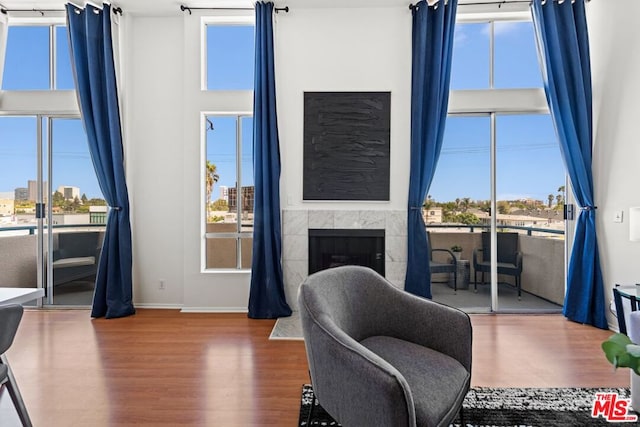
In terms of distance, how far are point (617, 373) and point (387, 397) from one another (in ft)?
7.87

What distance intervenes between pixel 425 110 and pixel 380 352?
2.94 meters

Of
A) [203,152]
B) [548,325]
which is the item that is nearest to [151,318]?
[203,152]

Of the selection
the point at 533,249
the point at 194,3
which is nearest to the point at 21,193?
the point at 194,3

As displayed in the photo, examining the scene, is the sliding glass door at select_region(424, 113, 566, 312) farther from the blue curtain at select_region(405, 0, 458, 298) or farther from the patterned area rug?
the patterned area rug

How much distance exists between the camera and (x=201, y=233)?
4180mm

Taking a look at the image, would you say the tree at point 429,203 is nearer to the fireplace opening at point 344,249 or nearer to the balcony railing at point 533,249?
the balcony railing at point 533,249

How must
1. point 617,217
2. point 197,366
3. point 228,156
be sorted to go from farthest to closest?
point 228,156 → point 617,217 → point 197,366

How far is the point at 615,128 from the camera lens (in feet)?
11.5

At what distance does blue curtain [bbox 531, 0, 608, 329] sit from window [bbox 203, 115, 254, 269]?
3444 mm

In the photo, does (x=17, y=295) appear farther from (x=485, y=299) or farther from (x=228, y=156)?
(x=485, y=299)

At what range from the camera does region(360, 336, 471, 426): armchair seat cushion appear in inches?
56.7

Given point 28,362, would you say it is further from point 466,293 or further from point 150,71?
point 466,293

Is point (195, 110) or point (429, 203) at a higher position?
point (195, 110)

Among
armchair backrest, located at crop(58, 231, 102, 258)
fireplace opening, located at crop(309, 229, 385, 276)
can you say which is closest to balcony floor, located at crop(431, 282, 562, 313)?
fireplace opening, located at crop(309, 229, 385, 276)
